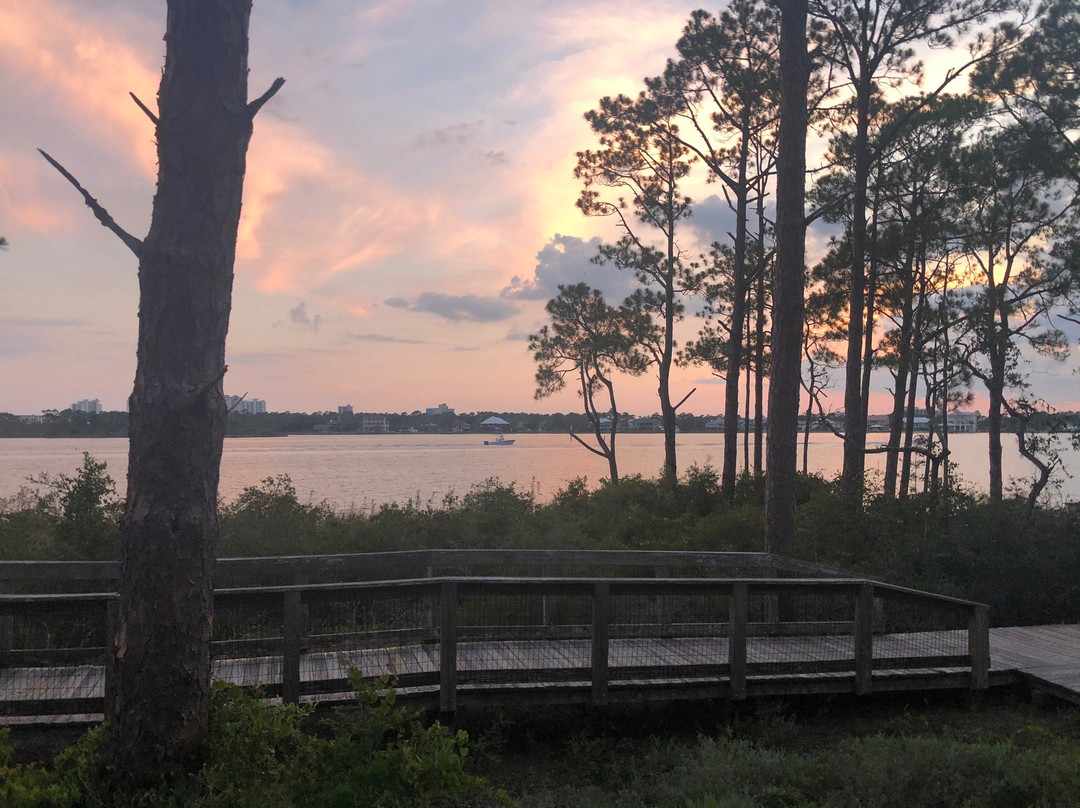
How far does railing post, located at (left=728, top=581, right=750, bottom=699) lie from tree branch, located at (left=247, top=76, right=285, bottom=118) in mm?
4897

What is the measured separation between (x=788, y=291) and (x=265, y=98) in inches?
316

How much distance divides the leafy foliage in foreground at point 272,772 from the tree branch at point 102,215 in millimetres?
2316

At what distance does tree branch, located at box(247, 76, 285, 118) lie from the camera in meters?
4.28

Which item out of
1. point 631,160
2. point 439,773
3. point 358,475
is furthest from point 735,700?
point 358,475

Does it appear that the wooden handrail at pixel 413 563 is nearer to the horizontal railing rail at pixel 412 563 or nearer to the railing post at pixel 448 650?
the horizontal railing rail at pixel 412 563

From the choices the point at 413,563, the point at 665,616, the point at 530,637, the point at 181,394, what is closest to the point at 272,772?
the point at 181,394

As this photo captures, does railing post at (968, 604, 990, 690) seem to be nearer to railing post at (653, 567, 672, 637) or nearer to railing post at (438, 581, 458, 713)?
railing post at (653, 567, 672, 637)

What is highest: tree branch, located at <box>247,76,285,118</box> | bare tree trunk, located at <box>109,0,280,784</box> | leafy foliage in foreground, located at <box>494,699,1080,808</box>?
tree branch, located at <box>247,76,285,118</box>

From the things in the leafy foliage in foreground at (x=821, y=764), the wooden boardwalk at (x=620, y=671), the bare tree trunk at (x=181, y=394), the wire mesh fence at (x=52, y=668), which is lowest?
the leafy foliage in foreground at (x=821, y=764)

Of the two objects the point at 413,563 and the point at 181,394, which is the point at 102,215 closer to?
the point at 181,394

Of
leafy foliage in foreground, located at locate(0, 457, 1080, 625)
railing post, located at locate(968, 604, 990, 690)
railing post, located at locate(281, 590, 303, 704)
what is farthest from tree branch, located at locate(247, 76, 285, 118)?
leafy foliage in foreground, located at locate(0, 457, 1080, 625)

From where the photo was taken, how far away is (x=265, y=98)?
14.1 ft

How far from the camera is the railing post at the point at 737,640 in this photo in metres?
6.76

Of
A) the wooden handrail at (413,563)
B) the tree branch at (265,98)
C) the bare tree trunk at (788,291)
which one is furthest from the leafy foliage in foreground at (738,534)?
the tree branch at (265,98)
